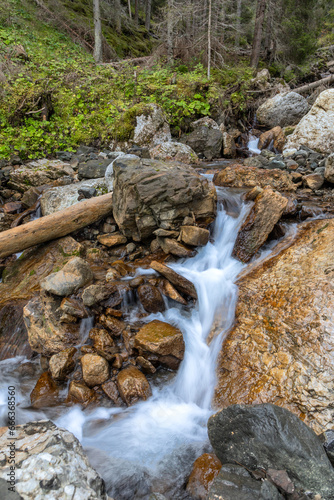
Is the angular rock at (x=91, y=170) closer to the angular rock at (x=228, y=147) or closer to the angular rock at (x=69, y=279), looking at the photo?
the angular rock at (x=69, y=279)

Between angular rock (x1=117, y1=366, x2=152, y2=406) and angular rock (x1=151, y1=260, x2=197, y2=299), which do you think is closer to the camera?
angular rock (x1=117, y1=366, x2=152, y2=406)

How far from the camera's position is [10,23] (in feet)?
47.5

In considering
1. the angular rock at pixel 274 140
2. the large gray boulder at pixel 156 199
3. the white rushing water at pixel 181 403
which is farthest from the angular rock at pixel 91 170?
the angular rock at pixel 274 140

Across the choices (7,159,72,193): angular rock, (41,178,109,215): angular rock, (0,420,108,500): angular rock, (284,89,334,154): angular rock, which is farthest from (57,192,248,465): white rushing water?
(284,89,334,154): angular rock

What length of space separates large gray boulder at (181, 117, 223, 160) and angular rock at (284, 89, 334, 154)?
2479mm

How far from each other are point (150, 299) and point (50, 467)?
8.88ft

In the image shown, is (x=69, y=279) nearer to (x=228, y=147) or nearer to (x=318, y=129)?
(x=228, y=147)

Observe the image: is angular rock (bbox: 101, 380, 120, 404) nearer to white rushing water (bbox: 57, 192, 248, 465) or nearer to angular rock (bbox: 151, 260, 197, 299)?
white rushing water (bbox: 57, 192, 248, 465)

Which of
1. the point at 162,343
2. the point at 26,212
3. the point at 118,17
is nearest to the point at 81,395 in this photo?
the point at 162,343

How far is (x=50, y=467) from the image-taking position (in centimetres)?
203

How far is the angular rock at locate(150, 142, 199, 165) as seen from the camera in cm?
910

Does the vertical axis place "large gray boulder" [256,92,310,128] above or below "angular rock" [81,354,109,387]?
above

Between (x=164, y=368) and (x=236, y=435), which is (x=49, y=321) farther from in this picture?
(x=236, y=435)

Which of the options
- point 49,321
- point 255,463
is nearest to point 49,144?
point 49,321
